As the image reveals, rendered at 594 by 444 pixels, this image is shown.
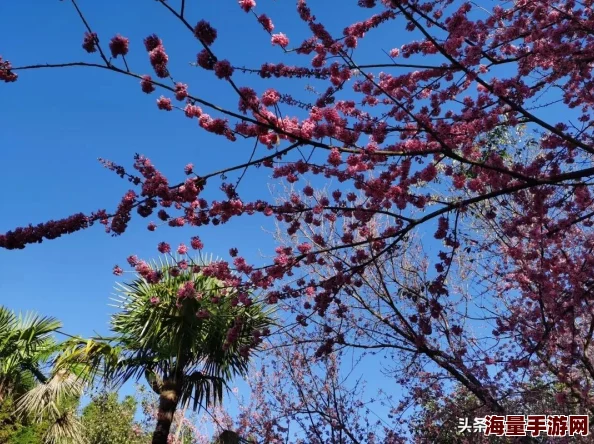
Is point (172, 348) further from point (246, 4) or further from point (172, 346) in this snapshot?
point (246, 4)

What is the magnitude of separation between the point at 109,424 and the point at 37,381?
6.09m

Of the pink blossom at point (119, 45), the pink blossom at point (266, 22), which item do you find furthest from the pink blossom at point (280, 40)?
the pink blossom at point (119, 45)

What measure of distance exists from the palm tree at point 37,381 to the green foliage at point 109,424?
220 inches

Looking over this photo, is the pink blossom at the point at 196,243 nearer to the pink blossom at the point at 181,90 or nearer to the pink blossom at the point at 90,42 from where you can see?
the pink blossom at the point at 181,90

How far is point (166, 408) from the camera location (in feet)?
22.3

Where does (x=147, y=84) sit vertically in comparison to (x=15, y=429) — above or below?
above

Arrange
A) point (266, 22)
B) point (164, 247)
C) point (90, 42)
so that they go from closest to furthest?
point (90, 42) < point (266, 22) < point (164, 247)

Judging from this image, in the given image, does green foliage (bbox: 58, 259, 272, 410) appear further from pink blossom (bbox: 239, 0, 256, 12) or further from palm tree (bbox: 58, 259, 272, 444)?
pink blossom (bbox: 239, 0, 256, 12)

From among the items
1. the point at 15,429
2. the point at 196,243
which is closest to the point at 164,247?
the point at 196,243

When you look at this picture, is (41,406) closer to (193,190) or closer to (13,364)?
(13,364)

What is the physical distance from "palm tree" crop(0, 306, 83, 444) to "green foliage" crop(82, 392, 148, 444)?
5.59m

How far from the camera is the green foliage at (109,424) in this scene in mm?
13891

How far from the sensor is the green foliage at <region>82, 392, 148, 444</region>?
45.6ft

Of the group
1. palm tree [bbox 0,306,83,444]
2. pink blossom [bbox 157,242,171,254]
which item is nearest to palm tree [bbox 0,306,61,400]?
palm tree [bbox 0,306,83,444]
